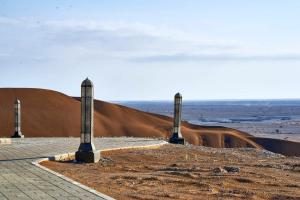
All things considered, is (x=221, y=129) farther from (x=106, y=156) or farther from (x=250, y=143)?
(x=106, y=156)

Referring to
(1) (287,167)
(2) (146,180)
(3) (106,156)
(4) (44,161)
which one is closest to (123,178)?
(2) (146,180)

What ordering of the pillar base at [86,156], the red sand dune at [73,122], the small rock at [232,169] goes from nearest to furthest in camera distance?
1. the small rock at [232,169]
2. the pillar base at [86,156]
3. the red sand dune at [73,122]

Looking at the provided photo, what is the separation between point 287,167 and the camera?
1817cm

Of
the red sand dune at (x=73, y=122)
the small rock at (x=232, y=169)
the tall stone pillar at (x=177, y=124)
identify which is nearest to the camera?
the small rock at (x=232, y=169)

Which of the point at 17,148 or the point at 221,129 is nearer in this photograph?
the point at 17,148

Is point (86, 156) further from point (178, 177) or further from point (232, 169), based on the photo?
point (232, 169)

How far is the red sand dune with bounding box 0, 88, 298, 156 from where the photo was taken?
44281mm

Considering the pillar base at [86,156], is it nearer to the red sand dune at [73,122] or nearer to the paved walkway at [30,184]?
the paved walkway at [30,184]

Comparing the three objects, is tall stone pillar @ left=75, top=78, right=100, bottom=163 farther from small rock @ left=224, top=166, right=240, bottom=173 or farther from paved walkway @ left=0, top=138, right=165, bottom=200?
small rock @ left=224, top=166, right=240, bottom=173

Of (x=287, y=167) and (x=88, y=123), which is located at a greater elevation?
(x=88, y=123)

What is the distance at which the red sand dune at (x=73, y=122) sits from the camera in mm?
44281

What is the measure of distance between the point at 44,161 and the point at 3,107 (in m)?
32.5

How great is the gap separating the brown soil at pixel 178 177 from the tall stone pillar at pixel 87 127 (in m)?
0.35

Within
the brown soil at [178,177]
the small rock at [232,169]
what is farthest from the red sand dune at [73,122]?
the small rock at [232,169]
